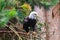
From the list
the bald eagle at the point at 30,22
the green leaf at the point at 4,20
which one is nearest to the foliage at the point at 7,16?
the green leaf at the point at 4,20

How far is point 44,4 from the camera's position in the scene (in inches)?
94.0

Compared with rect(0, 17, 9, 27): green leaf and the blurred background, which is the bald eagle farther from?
rect(0, 17, 9, 27): green leaf

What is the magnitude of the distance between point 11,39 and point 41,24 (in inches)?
21.3

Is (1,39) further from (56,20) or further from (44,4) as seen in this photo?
(56,20)

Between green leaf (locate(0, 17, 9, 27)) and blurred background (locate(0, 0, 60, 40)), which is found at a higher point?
green leaf (locate(0, 17, 9, 27))

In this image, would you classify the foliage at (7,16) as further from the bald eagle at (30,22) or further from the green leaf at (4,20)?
the bald eagle at (30,22)

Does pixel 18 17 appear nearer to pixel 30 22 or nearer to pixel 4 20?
pixel 30 22

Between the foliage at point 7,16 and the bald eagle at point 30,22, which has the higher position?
the foliage at point 7,16

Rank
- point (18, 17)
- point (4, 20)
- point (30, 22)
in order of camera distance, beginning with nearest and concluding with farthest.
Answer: point (4, 20) < point (18, 17) < point (30, 22)

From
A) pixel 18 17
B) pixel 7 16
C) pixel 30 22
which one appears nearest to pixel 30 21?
pixel 30 22

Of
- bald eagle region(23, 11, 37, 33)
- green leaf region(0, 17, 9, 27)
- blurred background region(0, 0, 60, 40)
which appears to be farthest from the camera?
bald eagle region(23, 11, 37, 33)

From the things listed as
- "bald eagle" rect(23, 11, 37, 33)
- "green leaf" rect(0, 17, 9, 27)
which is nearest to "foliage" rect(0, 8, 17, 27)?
"green leaf" rect(0, 17, 9, 27)

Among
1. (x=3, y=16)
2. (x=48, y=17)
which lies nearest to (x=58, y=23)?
(x=48, y=17)

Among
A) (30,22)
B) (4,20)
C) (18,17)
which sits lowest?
(30,22)
